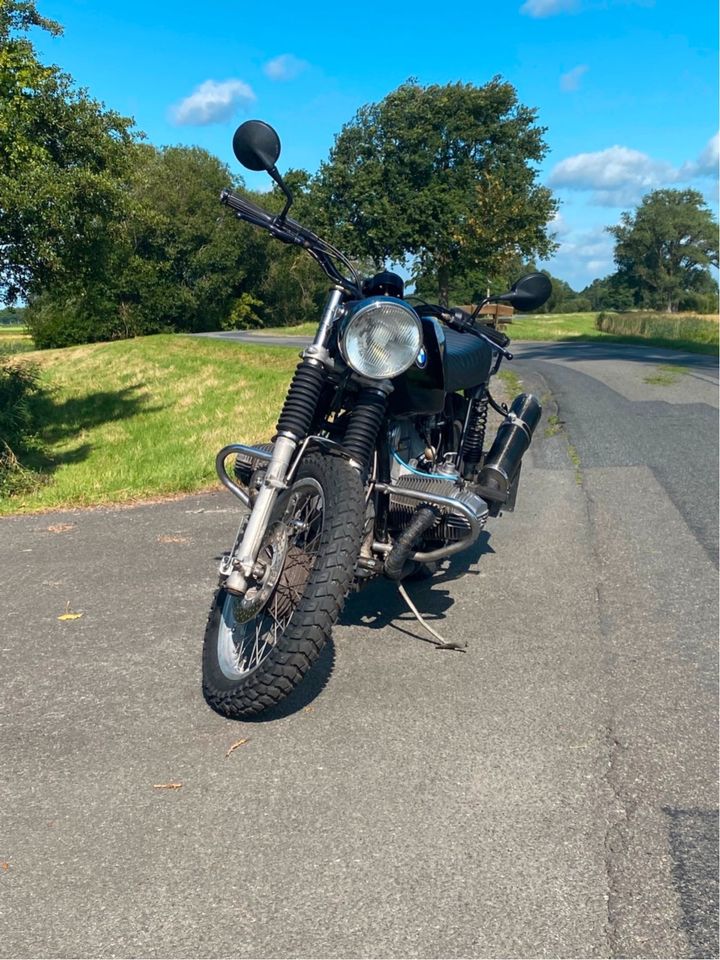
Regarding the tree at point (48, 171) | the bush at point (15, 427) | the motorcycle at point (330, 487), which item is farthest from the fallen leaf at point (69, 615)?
the tree at point (48, 171)

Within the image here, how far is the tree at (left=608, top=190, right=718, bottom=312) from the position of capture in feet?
313

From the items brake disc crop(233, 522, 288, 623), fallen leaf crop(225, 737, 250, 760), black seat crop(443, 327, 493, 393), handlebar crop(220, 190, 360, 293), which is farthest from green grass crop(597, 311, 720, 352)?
fallen leaf crop(225, 737, 250, 760)

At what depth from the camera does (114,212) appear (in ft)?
45.1

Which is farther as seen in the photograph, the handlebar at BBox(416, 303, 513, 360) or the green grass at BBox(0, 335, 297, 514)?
the green grass at BBox(0, 335, 297, 514)

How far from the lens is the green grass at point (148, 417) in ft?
28.0

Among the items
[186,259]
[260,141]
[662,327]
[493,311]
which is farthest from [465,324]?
[186,259]

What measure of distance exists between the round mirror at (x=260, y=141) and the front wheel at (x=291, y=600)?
1227 millimetres

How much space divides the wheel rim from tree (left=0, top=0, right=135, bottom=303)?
8.85m

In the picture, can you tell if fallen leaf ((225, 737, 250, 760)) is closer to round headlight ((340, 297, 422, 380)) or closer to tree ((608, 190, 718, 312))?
round headlight ((340, 297, 422, 380))

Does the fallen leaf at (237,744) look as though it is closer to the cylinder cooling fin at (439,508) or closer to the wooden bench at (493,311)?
the cylinder cooling fin at (439,508)

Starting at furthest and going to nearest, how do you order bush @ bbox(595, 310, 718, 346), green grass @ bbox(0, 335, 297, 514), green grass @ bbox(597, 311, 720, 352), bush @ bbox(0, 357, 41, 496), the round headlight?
1. bush @ bbox(595, 310, 718, 346)
2. green grass @ bbox(597, 311, 720, 352)
3. bush @ bbox(0, 357, 41, 496)
4. green grass @ bbox(0, 335, 297, 514)
5. the round headlight

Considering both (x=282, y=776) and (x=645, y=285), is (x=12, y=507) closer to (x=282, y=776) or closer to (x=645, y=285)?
(x=282, y=776)

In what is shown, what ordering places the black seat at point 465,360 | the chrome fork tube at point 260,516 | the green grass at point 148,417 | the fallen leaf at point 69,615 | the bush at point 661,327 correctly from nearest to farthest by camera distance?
the chrome fork tube at point 260,516
the black seat at point 465,360
the fallen leaf at point 69,615
the green grass at point 148,417
the bush at point 661,327

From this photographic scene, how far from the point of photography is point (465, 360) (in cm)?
442
